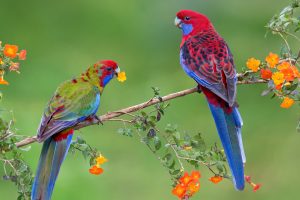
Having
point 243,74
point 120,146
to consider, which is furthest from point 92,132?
point 243,74

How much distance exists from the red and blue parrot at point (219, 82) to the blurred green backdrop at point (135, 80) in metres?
1.49

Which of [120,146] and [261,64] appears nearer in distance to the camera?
[261,64]

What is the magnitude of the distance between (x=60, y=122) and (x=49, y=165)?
0.16 metres

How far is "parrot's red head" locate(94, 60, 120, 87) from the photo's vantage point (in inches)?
130

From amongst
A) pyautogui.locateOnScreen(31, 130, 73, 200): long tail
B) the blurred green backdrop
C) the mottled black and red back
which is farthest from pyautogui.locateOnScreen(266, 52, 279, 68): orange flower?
the blurred green backdrop

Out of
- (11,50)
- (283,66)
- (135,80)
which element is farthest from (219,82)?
(135,80)

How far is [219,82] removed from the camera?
325cm

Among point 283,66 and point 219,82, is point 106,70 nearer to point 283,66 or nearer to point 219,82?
point 219,82

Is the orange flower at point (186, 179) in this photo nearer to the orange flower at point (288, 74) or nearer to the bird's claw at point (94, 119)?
the bird's claw at point (94, 119)

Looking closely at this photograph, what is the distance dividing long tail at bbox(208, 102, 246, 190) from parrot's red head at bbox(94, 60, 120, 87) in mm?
413

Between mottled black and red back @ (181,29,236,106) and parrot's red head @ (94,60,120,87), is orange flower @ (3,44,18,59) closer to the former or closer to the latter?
parrot's red head @ (94,60,120,87)

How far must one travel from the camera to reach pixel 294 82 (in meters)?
2.90

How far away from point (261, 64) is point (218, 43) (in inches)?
23.1

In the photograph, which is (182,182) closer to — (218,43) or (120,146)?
(218,43)
